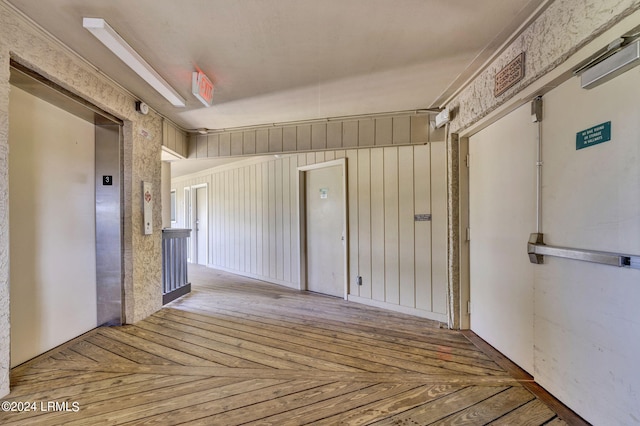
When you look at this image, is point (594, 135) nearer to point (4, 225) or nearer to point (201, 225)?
point (4, 225)

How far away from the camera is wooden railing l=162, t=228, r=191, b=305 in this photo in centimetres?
371

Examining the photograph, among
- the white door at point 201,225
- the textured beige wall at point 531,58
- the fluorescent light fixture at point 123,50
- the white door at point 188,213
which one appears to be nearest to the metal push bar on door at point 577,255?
the textured beige wall at point 531,58

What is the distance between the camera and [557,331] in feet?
5.64

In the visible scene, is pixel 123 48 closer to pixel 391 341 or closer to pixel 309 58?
pixel 309 58

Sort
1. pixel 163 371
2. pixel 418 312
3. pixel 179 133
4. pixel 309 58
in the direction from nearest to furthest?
1. pixel 163 371
2. pixel 309 58
3. pixel 418 312
4. pixel 179 133

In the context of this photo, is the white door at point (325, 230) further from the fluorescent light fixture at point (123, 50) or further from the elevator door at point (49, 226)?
the elevator door at point (49, 226)

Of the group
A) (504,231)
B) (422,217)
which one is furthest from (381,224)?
(504,231)

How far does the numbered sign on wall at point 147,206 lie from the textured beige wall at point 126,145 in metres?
0.05

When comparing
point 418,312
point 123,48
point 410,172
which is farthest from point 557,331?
point 123,48

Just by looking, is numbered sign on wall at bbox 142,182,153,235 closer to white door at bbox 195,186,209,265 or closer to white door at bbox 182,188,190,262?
white door at bbox 195,186,209,265

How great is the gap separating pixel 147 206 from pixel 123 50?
1.67 metres

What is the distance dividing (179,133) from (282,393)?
11.4 ft

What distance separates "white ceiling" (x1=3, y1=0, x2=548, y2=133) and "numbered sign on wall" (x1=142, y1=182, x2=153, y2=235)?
934 mm

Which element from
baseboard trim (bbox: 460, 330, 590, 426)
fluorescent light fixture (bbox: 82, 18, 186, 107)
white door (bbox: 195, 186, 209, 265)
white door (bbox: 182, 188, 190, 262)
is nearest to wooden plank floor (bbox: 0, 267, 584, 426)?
baseboard trim (bbox: 460, 330, 590, 426)
